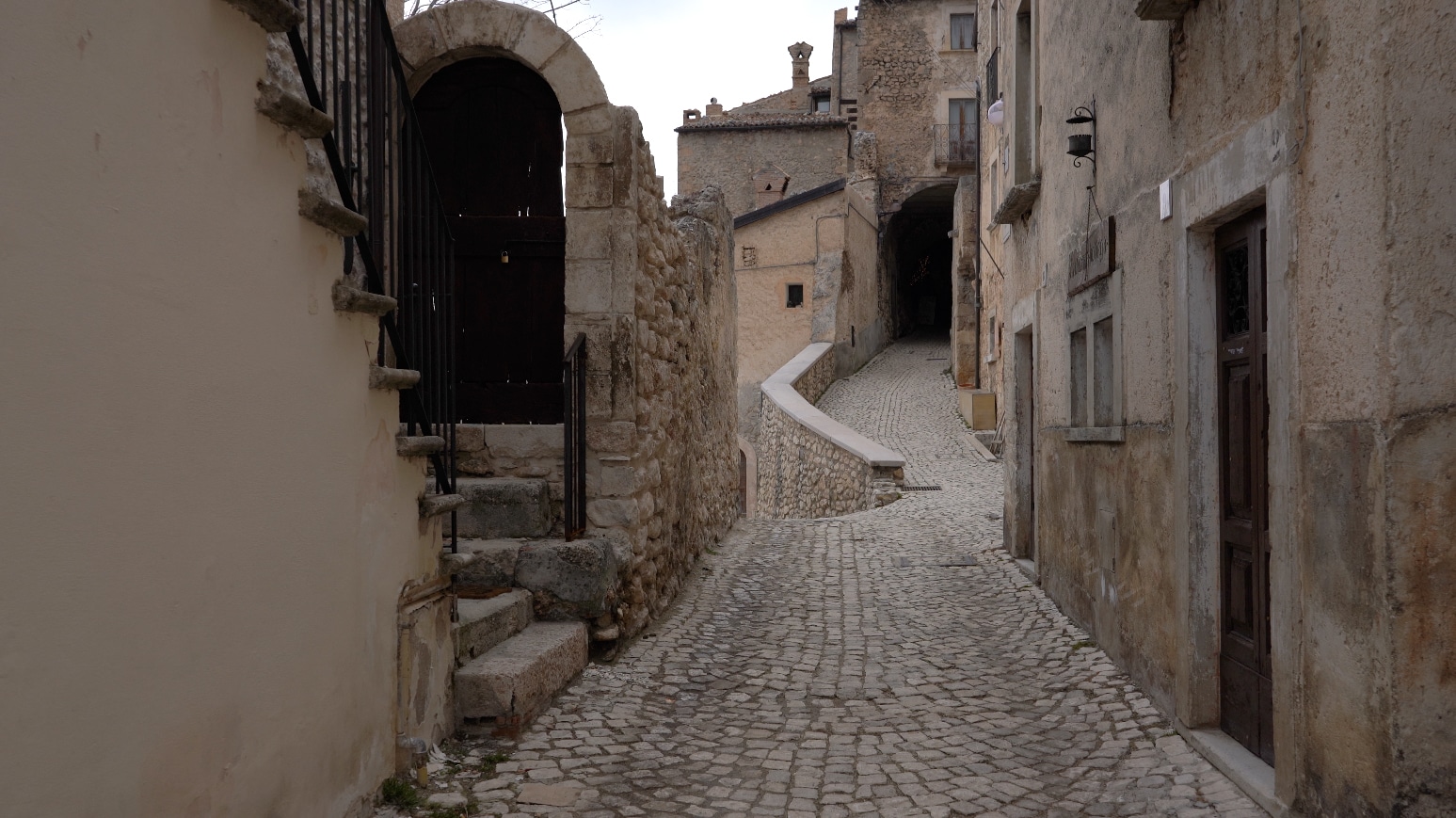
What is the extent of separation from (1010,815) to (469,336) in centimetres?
425

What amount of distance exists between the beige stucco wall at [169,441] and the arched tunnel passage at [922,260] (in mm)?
27473

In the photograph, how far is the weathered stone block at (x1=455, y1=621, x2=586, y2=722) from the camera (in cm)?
408

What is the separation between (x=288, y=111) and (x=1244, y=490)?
3534mm

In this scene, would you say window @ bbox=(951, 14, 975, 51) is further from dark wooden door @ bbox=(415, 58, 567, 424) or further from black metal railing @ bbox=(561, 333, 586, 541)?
black metal railing @ bbox=(561, 333, 586, 541)

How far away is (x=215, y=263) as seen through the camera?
8.30 ft

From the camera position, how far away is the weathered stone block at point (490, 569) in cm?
512

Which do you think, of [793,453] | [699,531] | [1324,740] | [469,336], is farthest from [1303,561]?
[793,453]

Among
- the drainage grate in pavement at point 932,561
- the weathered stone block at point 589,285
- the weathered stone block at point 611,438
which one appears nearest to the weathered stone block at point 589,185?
the weathered stone block at point 589,285

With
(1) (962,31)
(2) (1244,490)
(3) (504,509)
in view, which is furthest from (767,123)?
(2) (1244,490)

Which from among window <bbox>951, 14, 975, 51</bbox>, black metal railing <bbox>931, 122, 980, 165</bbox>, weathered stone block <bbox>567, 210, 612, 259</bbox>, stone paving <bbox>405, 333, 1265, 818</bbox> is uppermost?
window <bbox>951, 14, 975, 51</bbox>

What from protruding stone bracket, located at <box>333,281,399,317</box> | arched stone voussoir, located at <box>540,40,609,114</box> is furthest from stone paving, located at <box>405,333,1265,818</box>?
arched stone voussoir, located at <box>540,40,609,114</box>

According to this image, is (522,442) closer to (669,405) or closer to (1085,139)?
(669,405)

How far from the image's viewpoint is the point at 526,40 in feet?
18.8

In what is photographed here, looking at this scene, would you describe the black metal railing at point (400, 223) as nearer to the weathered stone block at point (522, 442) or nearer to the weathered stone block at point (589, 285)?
the weathered stone block at point (522, 442)
